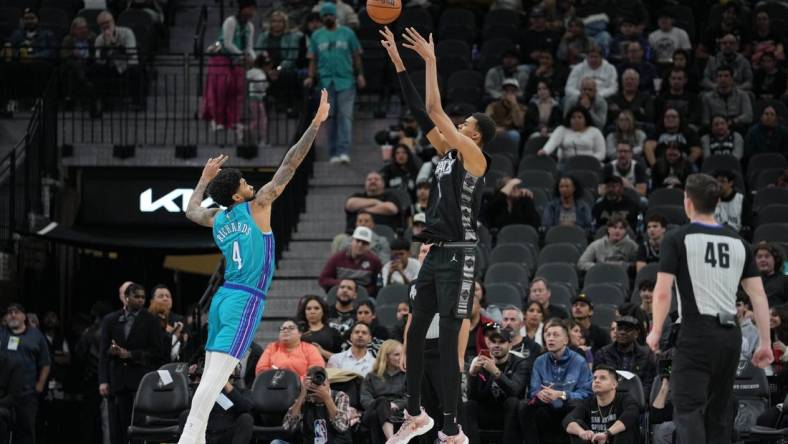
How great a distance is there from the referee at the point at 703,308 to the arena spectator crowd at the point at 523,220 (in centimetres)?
208

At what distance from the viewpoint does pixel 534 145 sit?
62.5 feet

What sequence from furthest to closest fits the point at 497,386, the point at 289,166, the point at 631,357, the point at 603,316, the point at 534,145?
1. the point at 534,145
2. the point at 603,316
3. the point at 631,357
4. the point at 497,386
5. the point at 289,166

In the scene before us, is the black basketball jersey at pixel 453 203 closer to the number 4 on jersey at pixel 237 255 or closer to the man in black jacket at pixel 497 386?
the number 4 on jersey at pixel 237 255

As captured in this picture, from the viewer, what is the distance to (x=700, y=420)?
8.93 m

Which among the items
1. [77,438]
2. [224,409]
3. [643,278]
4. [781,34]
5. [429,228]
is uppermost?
[781,34]

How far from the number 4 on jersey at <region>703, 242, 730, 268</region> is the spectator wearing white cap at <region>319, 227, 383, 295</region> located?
7751mm

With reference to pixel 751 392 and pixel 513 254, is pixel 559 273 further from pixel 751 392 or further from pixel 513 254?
pixel 751 392

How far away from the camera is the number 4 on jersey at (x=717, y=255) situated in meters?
8.95

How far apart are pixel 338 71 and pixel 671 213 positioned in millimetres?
5116

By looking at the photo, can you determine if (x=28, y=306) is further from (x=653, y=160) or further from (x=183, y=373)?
(x=653, y=160)

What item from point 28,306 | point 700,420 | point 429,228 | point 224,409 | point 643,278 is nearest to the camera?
point 700,420

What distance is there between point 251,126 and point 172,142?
1.22 m

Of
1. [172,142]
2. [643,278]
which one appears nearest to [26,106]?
[172,142]

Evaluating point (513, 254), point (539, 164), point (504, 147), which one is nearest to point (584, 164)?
point (539, 164)
